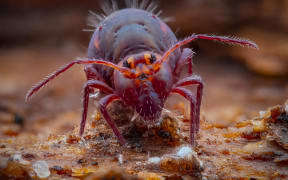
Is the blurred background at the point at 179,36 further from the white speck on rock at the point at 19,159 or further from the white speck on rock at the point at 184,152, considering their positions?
the white speck on rock at the point at 184,152

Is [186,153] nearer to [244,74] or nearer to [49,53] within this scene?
[244,74]

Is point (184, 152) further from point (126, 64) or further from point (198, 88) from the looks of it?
point (126, 64)

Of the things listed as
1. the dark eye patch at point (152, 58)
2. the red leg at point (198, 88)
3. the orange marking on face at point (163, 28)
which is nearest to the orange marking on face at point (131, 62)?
the dark eye patch at point (152, 58)

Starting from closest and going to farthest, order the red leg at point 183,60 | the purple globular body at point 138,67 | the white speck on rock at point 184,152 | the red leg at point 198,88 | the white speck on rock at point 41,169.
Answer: the white speck on rock at point 41,169 → the white speck on rock at point 184,152 → the purple globular body at point 138,67 → the red leg at point 198,88 → the red leg at point 183,60

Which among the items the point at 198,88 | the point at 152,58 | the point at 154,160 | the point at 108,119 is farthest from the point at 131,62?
the point at 154,160

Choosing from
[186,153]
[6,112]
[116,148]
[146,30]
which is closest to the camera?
[186,153]

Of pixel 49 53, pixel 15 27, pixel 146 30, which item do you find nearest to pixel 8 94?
pixel 49 53
